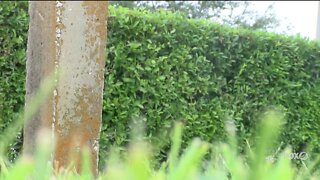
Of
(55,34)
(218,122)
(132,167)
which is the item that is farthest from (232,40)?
Result: (132,167)

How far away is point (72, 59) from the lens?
3.76 metres

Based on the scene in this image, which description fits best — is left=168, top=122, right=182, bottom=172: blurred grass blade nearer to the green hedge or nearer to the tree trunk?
the tree trunk

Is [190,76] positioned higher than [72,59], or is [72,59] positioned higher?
[72,59]

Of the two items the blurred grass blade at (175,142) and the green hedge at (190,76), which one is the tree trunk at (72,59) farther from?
the blurred grass blade at (175,142)

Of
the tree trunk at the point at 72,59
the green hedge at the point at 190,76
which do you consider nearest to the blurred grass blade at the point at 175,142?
the tree trunk at the point at 72,59

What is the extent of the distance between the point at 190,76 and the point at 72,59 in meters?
2.44

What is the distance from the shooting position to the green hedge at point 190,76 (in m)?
4.84

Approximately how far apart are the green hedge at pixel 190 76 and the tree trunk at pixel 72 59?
28.9 inches

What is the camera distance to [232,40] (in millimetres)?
6465

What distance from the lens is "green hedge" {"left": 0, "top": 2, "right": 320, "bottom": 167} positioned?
4.84 meters

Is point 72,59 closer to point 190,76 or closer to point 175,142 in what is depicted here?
point 190,76

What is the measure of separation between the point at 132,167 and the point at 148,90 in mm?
5128

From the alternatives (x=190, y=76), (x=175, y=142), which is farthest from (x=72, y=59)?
(x=175, y=142)

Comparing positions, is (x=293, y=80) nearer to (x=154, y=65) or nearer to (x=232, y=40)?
(x=232, y=40)
